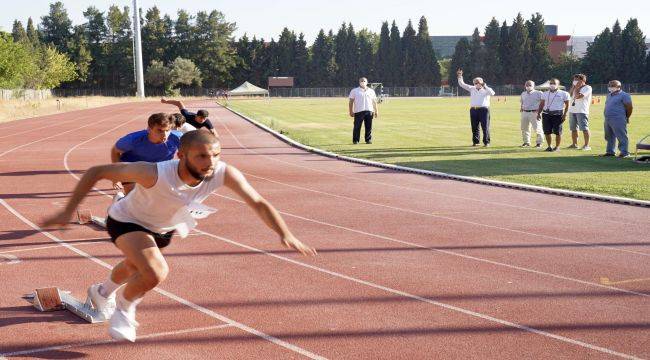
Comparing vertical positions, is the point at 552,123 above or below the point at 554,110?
below

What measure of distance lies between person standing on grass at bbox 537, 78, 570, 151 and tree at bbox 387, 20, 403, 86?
101m

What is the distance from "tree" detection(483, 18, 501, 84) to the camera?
11044cm

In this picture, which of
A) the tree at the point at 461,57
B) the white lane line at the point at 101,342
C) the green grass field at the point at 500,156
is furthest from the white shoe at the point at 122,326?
the tree at the point at 461,57

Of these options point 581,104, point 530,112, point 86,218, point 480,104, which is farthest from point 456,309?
point 530,112

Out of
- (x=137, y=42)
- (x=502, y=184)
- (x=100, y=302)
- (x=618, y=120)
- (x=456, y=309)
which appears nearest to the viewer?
(x=100, y=302)

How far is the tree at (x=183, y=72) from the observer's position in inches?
4434

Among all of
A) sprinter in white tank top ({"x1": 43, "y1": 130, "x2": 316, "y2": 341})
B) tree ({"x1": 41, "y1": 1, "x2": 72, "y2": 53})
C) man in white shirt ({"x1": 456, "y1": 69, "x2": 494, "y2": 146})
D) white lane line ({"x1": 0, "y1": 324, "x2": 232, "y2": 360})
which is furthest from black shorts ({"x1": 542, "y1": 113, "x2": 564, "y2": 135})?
tree ({"x1": 41, "y1": 1, "x2": 72, "y2": 53})

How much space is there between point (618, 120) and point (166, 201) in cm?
1402

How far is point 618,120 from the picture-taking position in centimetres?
1617

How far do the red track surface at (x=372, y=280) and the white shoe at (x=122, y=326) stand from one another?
0.13 metres

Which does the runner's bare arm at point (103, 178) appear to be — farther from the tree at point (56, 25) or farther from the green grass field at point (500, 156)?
the tree at point (56, 25)

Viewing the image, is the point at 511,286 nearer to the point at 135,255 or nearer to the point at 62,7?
the point at 135,255

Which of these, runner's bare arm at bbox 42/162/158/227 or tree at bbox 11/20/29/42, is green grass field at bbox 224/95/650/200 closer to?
runner's bare arm at bbox 42/162/158/227

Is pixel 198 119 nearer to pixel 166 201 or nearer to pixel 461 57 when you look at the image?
pixel 166 201
